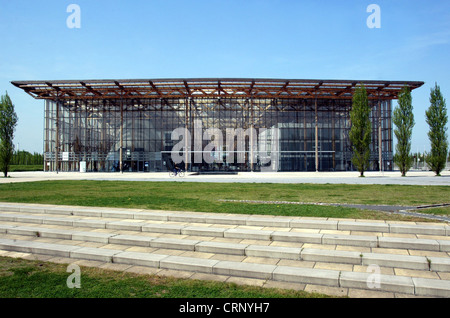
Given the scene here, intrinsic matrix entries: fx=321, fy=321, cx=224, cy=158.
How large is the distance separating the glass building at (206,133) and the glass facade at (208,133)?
0.57ft

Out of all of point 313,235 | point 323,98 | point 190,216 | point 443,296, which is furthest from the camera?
point 323,98

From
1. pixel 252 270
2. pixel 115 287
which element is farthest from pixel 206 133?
pixel 115 287

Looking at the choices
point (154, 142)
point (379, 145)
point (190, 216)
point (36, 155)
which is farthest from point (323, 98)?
point (36, 155)

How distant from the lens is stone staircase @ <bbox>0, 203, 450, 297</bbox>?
527 centimetres

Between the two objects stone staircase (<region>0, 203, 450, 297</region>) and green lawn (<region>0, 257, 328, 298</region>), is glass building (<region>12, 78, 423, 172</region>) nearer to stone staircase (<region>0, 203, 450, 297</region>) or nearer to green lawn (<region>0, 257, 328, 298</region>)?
stone staircase (<region>0, 203, 450, 297</region>)

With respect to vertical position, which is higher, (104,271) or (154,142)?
(154,142)

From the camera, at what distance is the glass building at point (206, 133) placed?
5691 cm

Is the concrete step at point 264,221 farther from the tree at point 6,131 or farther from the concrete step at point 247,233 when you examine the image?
the tree at point 6,131

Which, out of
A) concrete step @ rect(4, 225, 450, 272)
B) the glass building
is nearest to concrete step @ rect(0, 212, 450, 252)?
concrete step @ rect(4, 225, 450, 272)

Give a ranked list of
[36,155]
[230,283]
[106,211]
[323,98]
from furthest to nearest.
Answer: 1. [36,155]
2. [323,98]
3. [106,211]
4. [230,283]
